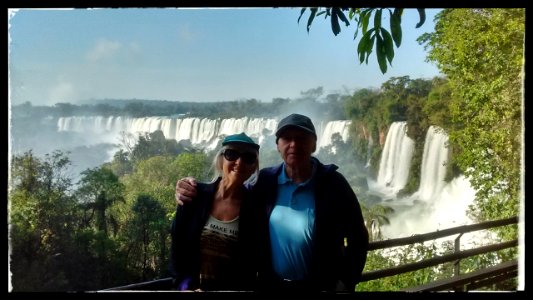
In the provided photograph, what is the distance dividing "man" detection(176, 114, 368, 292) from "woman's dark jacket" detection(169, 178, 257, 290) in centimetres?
3

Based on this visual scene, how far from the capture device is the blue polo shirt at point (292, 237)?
1399mm

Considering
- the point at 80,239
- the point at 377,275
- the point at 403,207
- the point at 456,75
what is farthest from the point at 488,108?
the point at 80,239

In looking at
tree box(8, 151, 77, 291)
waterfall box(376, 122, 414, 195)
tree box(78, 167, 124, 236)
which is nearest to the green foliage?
tree box(78, 167, 124, 236)

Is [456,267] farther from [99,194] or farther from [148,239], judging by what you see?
[99,194]

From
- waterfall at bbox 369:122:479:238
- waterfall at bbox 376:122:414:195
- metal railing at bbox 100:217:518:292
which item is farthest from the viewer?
waterfall at bbox 369:122:479:238

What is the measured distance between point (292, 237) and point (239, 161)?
0.29m

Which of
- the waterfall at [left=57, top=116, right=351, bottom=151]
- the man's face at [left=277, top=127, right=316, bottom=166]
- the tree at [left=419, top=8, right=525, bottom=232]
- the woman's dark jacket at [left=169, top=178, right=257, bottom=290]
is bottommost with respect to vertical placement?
the woman's dark jacket at [left=169, top=178, right=257, bottom=290]

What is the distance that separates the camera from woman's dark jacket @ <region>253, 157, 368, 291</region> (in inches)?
55.7

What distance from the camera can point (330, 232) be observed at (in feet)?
4.66

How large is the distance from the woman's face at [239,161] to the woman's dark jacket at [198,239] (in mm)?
57

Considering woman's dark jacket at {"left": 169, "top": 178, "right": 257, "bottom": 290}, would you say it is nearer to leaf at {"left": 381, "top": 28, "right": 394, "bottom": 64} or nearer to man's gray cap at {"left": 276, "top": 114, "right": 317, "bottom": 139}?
man's gray cap at {"left": 276, "top": 114, "right": 317, "bottom": 139}

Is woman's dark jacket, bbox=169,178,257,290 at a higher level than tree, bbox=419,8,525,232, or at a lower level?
lower

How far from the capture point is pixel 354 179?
10.5ft
